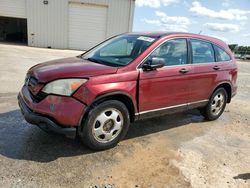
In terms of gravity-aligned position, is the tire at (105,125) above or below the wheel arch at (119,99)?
below

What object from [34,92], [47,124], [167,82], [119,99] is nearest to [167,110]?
[167,82]

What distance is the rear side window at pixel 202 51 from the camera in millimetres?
5297

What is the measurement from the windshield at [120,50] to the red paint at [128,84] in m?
0.15

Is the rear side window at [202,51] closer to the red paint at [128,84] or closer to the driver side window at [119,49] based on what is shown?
the red paint at [128,84]

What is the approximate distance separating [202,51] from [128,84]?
2128 mm

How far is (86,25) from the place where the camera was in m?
23.6

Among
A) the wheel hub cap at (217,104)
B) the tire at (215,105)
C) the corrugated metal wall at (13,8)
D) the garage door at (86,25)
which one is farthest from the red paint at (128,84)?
the corrugated metal wall at (13,8)

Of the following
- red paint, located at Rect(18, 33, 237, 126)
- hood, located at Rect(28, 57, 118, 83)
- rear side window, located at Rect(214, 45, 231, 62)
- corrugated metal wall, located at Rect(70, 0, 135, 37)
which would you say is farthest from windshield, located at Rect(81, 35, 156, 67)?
corrugated metal wall, located at Rect(70, 0, 135, 37)

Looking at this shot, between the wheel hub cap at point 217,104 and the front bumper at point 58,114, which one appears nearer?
the front bumper at point 58,114

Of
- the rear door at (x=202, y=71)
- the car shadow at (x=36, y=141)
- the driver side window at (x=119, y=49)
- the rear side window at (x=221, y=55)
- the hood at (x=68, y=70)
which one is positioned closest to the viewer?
the hood at (x=68, y=70)

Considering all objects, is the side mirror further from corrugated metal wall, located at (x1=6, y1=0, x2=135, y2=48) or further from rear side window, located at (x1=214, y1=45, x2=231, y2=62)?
corrugated metal wall, located at (x1=6, y1=0, x2=135, y2=48)

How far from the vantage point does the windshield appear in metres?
4.45

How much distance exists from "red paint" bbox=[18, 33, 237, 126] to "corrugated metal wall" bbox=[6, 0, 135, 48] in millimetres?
18669

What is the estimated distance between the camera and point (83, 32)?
77.7 feet
